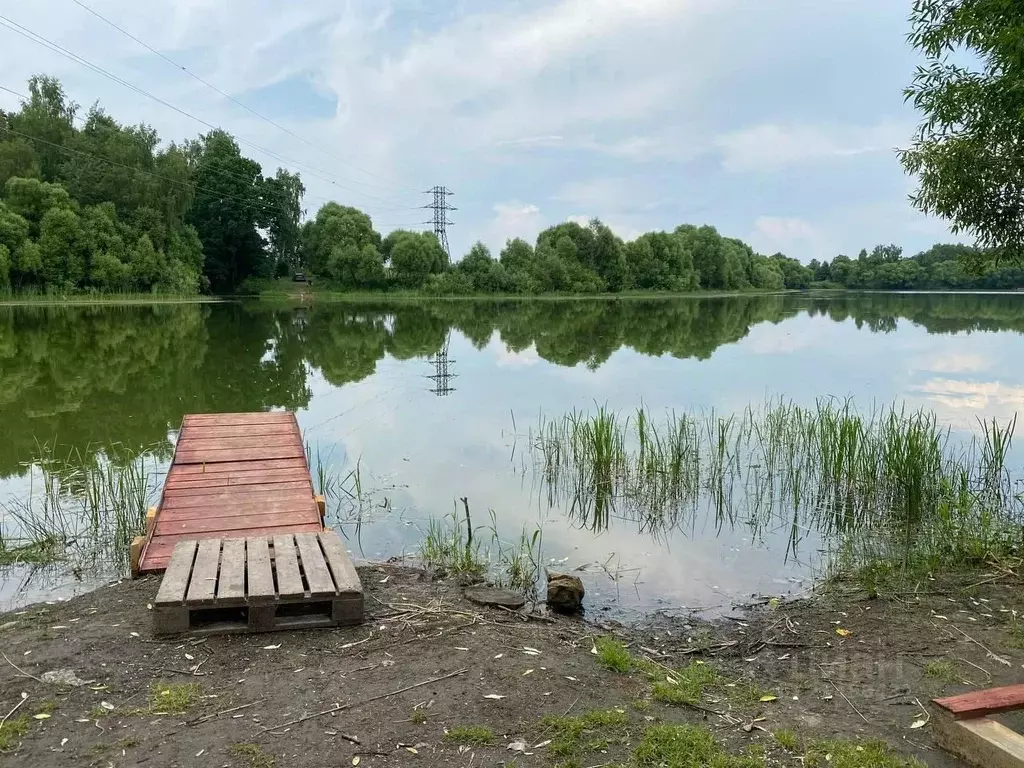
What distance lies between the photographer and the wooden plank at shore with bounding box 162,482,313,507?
22.9 feet

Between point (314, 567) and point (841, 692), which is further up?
point (314, 567)

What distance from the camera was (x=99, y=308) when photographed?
144 feet

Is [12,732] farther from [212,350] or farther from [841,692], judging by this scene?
[212,350]

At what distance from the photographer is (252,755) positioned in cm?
339

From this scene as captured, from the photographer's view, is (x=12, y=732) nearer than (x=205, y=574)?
Yes

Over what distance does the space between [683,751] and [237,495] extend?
16.8 feet

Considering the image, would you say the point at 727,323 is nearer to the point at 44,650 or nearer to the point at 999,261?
the point at 999,261

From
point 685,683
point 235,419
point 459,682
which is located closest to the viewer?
point 459,682

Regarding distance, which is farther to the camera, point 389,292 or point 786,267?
point 786,267

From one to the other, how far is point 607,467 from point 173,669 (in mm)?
6412

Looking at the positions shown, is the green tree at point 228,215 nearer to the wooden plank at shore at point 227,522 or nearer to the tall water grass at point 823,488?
the tall water grass at point 823,488

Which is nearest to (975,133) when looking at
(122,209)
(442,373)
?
(442,373)

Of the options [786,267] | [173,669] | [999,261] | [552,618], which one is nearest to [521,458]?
[552,618]

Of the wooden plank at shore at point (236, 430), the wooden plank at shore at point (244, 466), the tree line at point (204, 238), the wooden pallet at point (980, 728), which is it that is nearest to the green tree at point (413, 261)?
the tree line at point (204, 238)
